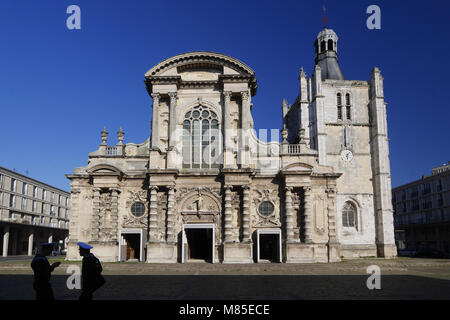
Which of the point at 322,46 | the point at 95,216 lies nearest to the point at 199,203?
the point at 95,216

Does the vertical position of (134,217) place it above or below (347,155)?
below

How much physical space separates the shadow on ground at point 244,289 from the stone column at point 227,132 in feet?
36.6

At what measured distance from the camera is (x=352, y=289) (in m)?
13.4

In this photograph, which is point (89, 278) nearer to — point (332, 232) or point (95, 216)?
point (95, 216)

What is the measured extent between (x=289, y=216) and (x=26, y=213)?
45.6 m

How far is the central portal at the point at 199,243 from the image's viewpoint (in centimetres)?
2672

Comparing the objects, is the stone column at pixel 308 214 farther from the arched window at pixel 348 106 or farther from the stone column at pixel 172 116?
the arched window at pixel 348 106

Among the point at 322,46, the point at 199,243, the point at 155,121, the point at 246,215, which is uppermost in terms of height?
the point at 322,46

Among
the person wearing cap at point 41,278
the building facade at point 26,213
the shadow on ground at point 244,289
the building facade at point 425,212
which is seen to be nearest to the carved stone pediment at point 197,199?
the shadow on ground at point 244,289

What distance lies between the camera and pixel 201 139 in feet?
93.7

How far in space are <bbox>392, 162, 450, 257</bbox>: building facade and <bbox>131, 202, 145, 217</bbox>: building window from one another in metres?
38.6
